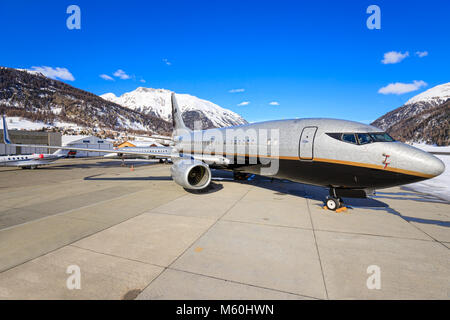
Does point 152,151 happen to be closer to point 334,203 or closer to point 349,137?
point 334,203

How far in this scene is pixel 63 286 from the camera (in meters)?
3.23

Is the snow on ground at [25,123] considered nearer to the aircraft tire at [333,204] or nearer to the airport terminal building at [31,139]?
the airport terminal building at [31,139]


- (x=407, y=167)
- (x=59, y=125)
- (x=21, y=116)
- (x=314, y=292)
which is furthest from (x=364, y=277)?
(x=21, y=116)

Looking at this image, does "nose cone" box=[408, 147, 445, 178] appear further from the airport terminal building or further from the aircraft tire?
the airport terminal building

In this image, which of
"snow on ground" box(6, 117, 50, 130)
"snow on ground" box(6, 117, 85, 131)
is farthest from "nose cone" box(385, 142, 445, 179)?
"snow on ground" box(6, 117, 50, 130)

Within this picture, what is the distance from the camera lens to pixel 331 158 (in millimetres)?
6672

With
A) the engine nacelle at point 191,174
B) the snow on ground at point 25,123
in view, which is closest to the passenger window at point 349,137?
the engine nacelle at point 191,174

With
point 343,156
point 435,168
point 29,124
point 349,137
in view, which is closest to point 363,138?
point 349,137

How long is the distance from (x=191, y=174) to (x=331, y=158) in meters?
6.24

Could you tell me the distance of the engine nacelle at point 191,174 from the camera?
9039 mm

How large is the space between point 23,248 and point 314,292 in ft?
19.7

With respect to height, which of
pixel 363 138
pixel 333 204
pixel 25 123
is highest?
pixel 25 123

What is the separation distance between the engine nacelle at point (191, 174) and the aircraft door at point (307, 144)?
4.39 metres
